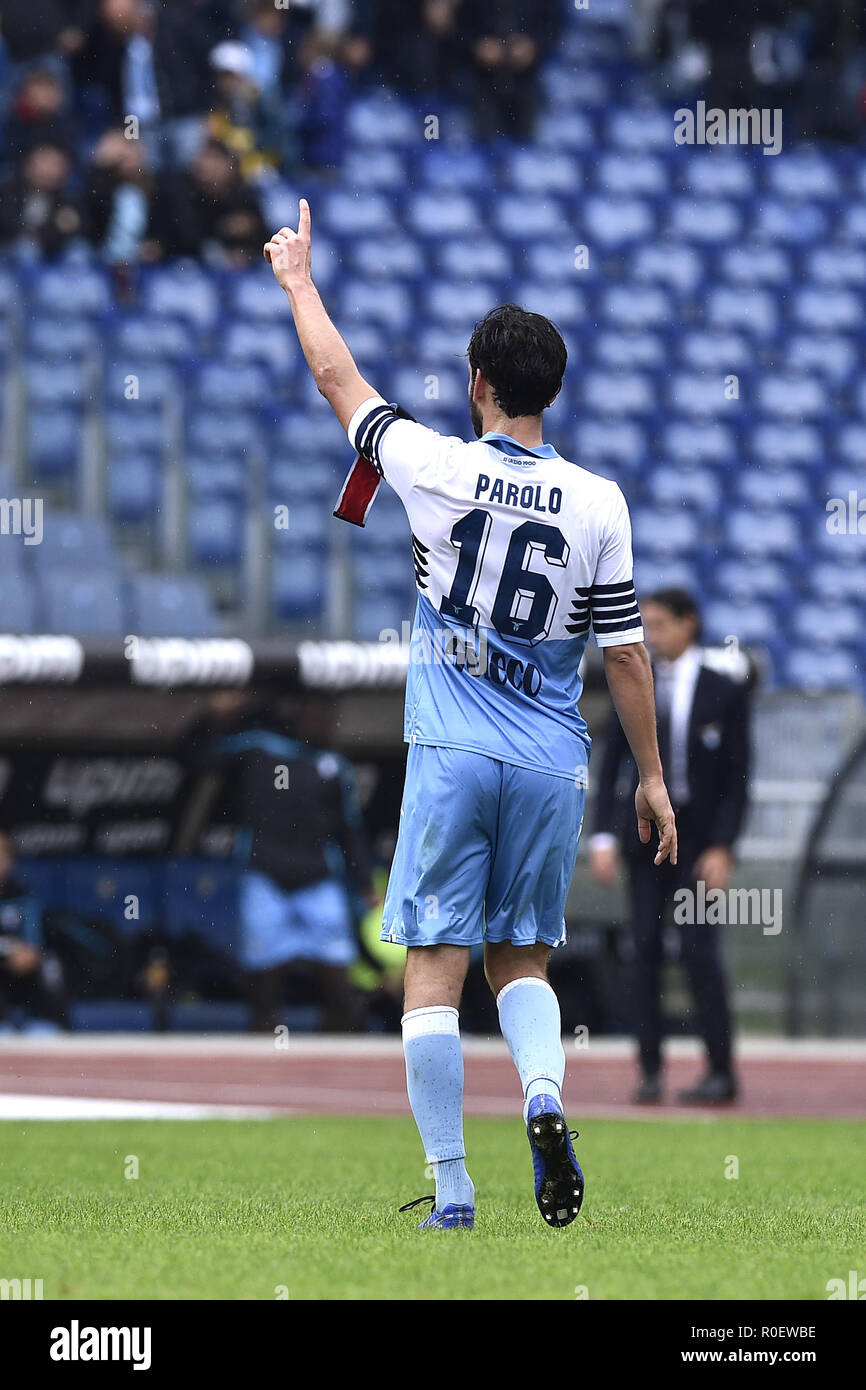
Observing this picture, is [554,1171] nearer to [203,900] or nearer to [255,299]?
[203,900]

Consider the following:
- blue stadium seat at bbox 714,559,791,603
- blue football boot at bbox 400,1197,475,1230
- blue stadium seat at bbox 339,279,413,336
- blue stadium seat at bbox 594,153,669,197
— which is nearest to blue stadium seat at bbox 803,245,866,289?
blue stadium seat at bbox 594,153,669,197

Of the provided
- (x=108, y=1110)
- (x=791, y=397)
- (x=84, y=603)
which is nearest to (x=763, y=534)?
(x=791, y=397)

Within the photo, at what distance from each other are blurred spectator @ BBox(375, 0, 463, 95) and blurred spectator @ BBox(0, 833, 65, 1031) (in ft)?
31.5

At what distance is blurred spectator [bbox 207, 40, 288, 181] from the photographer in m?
16.2

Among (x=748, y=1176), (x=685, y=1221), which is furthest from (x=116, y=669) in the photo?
(x=685, y=1221)

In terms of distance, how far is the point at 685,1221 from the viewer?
4.49m

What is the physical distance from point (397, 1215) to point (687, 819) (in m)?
4.38

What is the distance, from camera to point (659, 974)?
Result: 8.51m

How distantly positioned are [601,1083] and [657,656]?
77.9 inches

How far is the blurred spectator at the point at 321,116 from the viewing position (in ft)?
57.4

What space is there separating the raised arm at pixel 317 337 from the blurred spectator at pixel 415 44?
47.7 ft

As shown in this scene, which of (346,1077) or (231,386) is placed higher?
(231,386)

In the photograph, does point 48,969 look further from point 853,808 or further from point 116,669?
point 853,808
